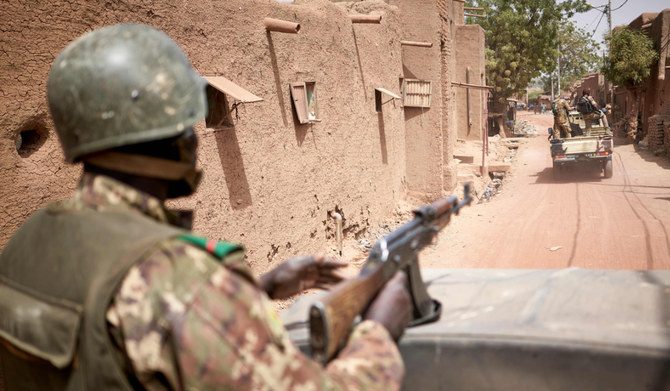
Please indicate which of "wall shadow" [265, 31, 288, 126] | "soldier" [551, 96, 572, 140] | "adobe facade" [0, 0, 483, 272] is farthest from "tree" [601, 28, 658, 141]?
"wall shadow" [265, 31, 288, 126]

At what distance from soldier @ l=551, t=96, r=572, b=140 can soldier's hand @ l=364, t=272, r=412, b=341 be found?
14366mm

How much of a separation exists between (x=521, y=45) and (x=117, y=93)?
28310mm

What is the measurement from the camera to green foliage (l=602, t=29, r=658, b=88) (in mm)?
18547

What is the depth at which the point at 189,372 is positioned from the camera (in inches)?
38.1

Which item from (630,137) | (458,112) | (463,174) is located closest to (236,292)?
(463,174)

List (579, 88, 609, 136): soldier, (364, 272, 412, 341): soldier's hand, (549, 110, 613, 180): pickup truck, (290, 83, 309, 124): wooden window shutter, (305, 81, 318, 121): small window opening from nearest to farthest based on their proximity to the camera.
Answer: (364, 272, 412, 341): soldier's hand < (290, 83, 309, 124): wooden window shutter < (305, 81, 318, 121): small window opening < (549, 110, 613, 180): pickup truck < (579, 88, 609, 136): soldier

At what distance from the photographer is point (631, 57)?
18844 millimetres

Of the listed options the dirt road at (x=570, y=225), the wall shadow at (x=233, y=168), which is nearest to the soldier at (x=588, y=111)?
the dirt road at (x=570, y=225)

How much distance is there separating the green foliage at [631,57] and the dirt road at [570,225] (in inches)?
209

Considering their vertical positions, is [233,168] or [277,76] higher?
[277,76]

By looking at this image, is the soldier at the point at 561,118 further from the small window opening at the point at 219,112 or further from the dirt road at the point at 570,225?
the small window opening at the point at 219,112

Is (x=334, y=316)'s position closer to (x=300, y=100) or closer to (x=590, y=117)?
(x=300, y=100)

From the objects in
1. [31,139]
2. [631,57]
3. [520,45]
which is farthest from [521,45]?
[31,139]

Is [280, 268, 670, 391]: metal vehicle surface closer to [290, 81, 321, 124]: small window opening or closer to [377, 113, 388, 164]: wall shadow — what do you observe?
[290, 81, 321, 124]: small window opening
